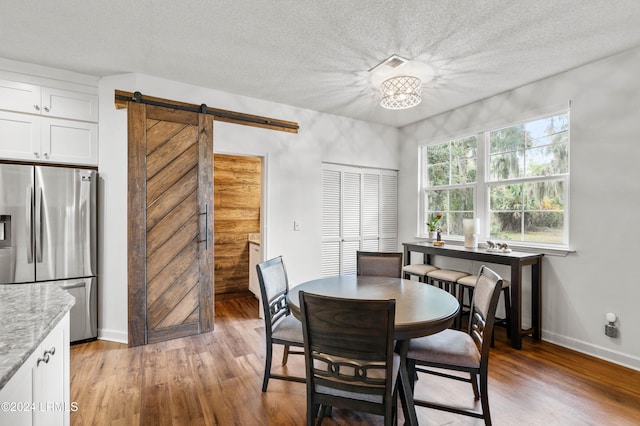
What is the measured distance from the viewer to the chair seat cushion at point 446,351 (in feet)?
5.82

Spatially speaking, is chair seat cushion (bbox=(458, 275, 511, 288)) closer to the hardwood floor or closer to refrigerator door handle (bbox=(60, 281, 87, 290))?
the hardwood floor

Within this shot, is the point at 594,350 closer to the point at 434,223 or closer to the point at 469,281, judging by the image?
the point at 469,281

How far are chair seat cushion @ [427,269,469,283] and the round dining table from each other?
118 centimetres

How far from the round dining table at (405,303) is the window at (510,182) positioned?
1861mm

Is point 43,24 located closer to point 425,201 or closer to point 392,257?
point 392,257

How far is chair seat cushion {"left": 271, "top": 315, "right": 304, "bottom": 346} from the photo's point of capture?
2123 millimetres

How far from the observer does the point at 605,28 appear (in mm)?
2270

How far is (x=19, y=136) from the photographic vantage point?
2824 mm

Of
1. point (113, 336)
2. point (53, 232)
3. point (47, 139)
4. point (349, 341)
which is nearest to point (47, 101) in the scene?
point (47, 139)

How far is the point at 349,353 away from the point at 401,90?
2.33 metres

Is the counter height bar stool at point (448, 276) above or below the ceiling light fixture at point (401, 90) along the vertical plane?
below

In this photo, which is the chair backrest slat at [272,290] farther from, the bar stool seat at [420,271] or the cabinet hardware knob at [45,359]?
the bar stool seat at [420,271]

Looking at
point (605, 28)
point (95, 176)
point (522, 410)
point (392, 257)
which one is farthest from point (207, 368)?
point (605, 28)

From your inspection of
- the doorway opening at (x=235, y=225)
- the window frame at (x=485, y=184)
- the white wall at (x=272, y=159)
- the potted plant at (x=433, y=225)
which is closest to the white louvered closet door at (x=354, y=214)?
the white wall at (x=272, y=159)
